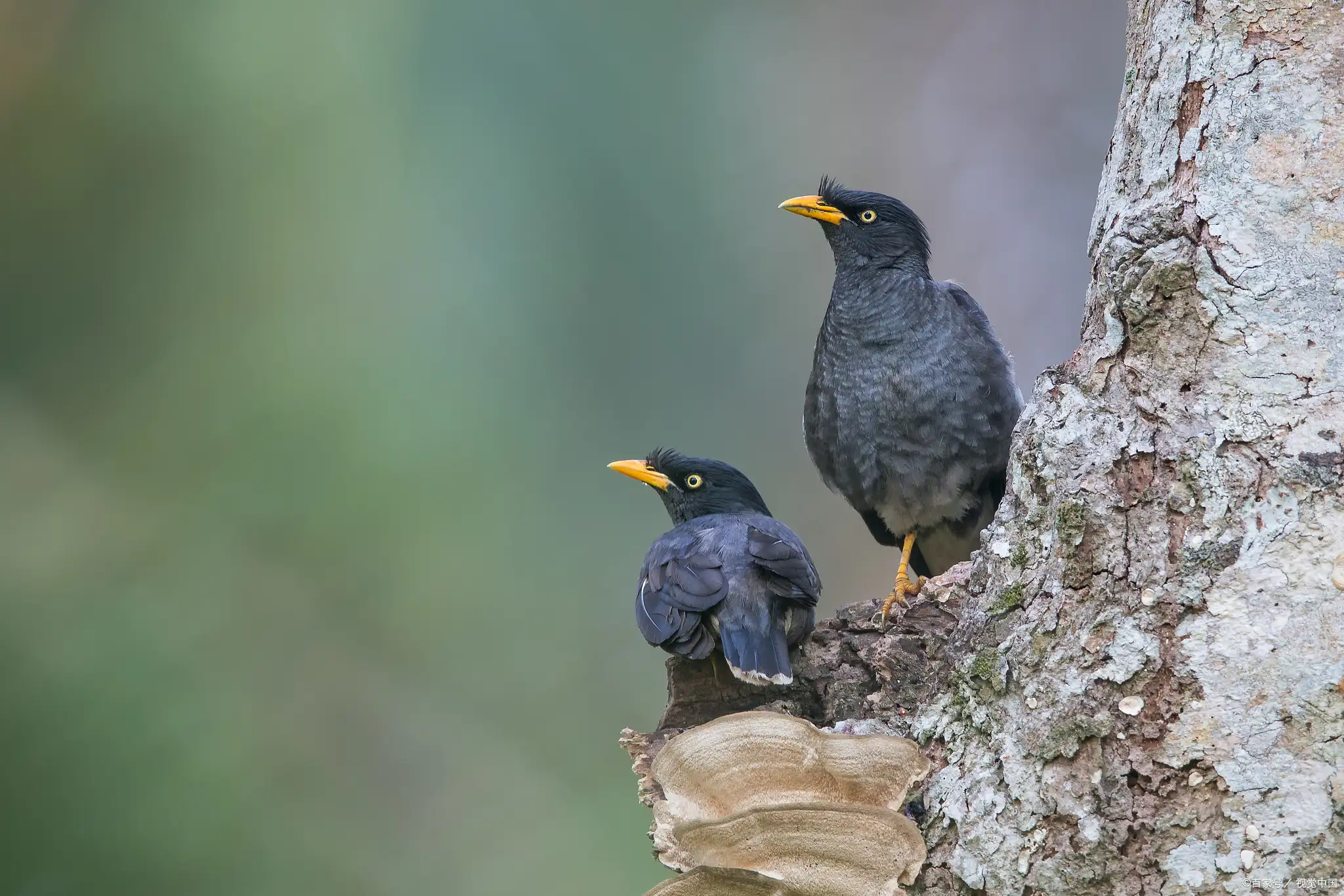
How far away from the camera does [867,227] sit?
555cm

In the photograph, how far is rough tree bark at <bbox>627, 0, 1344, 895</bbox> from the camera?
2531 millimetres

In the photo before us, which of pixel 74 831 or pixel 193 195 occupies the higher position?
pixel 193 195

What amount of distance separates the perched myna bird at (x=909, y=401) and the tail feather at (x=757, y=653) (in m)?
1.09

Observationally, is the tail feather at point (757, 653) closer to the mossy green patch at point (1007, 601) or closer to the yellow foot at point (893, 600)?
the yellow foot at point (893, 600)

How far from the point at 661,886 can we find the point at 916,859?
581 mm

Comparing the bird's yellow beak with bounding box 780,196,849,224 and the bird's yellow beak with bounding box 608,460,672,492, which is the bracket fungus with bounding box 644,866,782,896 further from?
the bird's yellow beak with bounding box 780,196,849,224

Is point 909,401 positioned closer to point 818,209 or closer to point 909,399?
point 909,399

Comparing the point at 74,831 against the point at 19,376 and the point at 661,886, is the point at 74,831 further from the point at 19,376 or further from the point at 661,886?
the point at 661,886

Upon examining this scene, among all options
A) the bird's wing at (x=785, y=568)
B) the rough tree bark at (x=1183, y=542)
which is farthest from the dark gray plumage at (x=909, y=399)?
the rough tree bark at (x=1183, y=542)

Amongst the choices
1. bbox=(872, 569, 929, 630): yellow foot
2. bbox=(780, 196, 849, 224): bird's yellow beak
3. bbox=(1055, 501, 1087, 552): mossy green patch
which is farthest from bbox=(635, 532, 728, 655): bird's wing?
bbox=(780, 196, 849, 224): bird's yellow beak

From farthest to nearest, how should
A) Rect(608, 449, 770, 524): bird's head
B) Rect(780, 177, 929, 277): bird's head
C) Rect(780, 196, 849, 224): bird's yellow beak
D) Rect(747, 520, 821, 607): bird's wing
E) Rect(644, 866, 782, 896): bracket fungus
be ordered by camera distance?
Rect(780, 196, 849, 224): bird's yellow beak, Rect(780, 177, 929, 277): bird's head, Rect(608, 449, 770, 524): bird's head, Rect(747, 520, 821, 607): bird's wing, Rect(644, 866, 782, 896): bracket fungus

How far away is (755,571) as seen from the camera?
4105 millimetres

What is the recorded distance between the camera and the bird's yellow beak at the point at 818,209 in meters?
5.60

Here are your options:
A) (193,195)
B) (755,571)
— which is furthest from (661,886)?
(193,195)
